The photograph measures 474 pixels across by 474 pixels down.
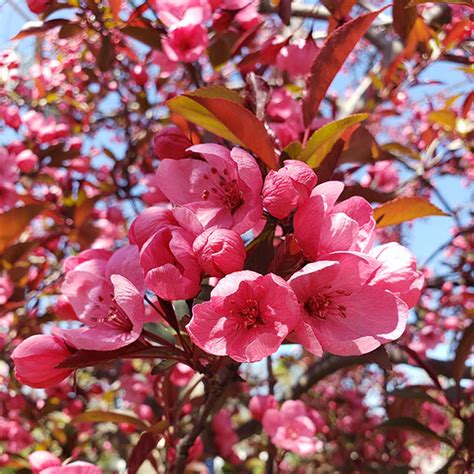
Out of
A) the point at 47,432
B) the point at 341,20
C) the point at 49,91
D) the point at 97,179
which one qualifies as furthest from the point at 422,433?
the point at 49,91

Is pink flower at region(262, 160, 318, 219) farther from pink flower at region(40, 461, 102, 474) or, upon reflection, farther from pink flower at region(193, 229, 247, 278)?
pink flower at region(40, 461, 102, 474)

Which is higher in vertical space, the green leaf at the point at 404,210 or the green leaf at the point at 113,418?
the green leaf at the point at 404,210

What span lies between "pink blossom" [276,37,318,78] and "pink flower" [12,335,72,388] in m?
1.03

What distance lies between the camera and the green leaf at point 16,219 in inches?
70.9

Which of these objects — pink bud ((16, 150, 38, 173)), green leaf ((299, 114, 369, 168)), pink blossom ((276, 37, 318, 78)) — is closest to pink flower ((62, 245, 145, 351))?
green leaf ((299, 114, 369, 168))

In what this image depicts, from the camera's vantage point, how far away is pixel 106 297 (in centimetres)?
95

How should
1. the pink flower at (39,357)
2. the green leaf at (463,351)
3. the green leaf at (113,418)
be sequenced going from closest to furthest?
1. the pink flower at (39,357)
2. the green leaf at (113,418)
3. the green leaf at (463,351)

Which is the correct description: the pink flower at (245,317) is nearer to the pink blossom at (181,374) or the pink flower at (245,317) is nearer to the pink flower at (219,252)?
the pink flower at (219,252)

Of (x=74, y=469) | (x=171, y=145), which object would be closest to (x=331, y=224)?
(x=171, y=145)

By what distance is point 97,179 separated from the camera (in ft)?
10.1

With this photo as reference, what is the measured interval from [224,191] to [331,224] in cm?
24

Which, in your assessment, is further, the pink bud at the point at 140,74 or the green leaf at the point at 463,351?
the pink bud at the point at 140,74

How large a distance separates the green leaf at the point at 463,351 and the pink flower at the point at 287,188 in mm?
827

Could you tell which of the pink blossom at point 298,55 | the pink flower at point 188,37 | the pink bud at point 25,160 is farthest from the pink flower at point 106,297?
the pink bud at point 25,160
